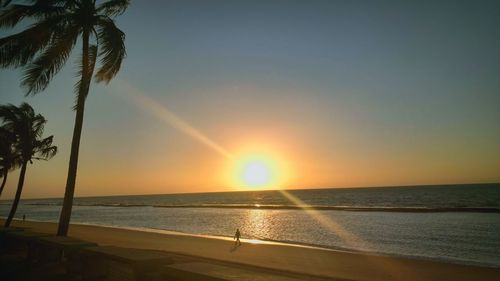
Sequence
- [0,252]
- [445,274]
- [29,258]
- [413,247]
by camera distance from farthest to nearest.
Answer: [413,247] → [445,274] → [0,252] → [29,258]

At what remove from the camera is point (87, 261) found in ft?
26.9

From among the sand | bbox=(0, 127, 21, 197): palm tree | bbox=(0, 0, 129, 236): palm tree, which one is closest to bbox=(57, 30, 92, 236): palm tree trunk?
bbox=(0, 0, 129, 236): palm tree

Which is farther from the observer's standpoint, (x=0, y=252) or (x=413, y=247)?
(x=413, y=247)

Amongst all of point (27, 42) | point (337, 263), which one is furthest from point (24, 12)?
point (337, 263)

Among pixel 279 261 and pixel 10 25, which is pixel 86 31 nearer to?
pixel 10 25

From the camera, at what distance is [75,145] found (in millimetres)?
13648

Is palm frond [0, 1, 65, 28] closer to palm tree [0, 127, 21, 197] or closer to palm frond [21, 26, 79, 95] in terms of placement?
palm frond [21, 26, 79, 95]

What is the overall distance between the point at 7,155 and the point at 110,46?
583 inches

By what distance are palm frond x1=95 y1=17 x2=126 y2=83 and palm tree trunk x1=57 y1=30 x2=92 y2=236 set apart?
1.74ft

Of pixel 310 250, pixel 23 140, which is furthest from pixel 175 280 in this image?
pixel 23 140

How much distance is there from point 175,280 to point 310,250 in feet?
55.0

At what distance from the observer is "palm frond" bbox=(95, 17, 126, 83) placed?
13625 mm

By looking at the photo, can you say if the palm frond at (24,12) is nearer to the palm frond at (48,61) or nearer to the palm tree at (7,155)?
the palm frond at (48,61)

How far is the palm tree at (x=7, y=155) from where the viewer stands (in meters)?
22.7
